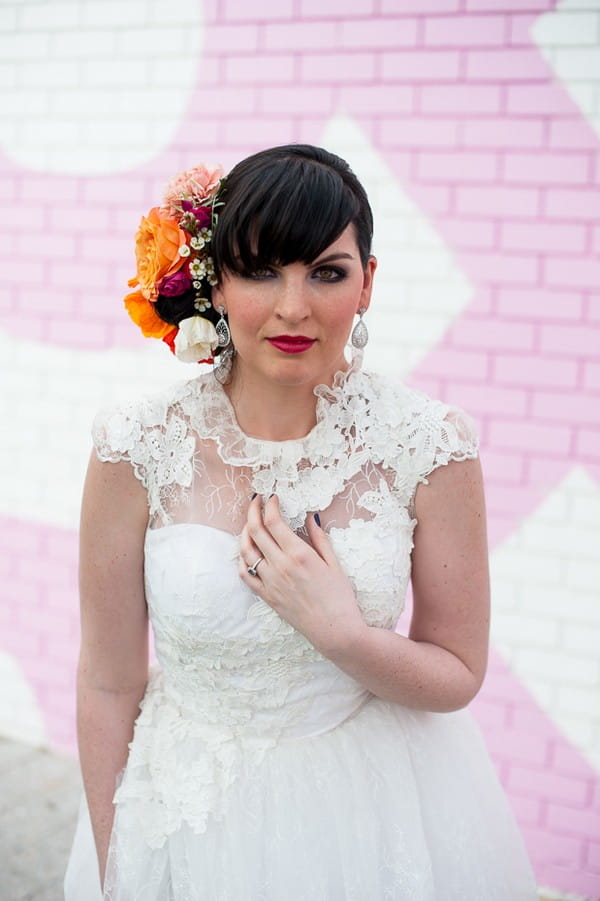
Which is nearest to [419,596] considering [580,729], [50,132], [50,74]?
[580,729]

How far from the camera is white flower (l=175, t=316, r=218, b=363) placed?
180 centimetres

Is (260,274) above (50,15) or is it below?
below

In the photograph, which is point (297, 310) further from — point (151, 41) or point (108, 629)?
point (151, 41)

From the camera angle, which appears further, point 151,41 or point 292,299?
point 151,41

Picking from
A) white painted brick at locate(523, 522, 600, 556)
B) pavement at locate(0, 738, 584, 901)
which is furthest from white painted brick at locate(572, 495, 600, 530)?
pavement at locate(0, 738, 584, 901)

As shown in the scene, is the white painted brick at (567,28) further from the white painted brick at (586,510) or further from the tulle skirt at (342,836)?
the tulle skirt at (342,836)

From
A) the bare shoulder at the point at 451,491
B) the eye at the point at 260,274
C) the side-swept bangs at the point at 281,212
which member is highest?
the side-swept bangs at the point at 281,212

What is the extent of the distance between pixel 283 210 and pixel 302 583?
0.68m

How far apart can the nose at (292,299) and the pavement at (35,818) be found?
2.43 metres

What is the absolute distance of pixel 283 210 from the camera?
1.58 m

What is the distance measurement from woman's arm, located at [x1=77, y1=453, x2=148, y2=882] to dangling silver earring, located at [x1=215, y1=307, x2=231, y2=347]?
327 millimetres

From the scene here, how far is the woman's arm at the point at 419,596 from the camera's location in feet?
5.32

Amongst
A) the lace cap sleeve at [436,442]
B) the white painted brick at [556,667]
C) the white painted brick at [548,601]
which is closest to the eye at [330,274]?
the lace cap sleeve at [436,442]

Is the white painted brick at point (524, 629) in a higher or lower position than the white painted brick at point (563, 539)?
lower
